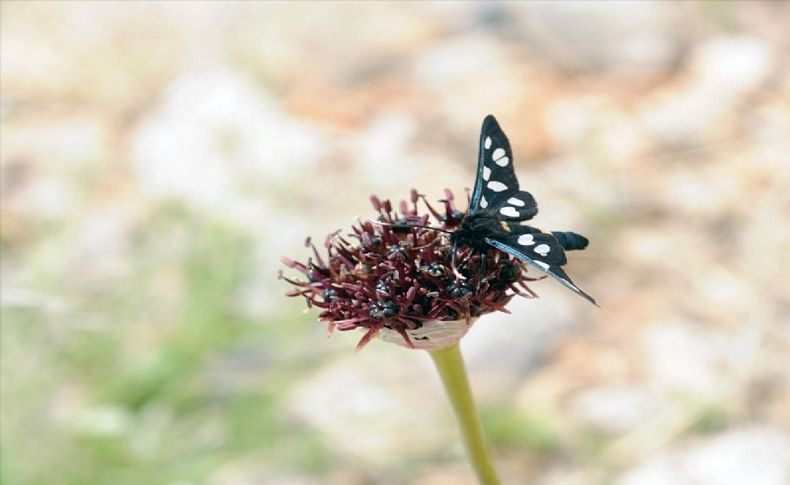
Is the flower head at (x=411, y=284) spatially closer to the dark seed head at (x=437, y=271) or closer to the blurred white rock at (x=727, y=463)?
the dark seed head at (x=437, y=271)

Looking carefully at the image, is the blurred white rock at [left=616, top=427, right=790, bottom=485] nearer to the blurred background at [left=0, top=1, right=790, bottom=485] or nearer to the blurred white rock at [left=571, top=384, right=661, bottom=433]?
the blurred background at [left=0, top=1, right=790, bottom=485]

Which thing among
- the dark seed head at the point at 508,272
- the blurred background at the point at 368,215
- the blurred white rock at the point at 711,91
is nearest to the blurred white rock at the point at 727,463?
the blurred background at the point at 368,215

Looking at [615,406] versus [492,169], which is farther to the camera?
[615,406]

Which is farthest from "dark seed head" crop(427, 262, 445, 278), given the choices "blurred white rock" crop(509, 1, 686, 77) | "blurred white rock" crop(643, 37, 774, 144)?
"blurred white rock" crop(509, 1, 686, 77)

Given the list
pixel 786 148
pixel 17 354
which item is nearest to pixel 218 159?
pixel 17 354

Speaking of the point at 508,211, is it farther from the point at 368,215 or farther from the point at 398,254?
the point at 368,215

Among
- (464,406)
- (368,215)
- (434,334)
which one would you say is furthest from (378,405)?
(434,334)
